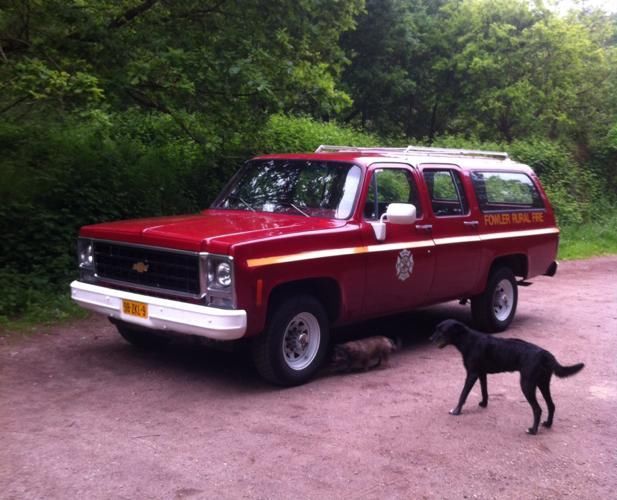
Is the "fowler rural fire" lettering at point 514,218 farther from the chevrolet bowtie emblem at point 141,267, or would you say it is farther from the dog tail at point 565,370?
the chevrolet bowtie emblem at point 141,267

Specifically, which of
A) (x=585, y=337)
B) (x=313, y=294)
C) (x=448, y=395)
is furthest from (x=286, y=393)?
(x=585, y=337)

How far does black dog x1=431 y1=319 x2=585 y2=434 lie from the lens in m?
5.56

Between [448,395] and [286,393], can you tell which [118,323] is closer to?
[286,393]

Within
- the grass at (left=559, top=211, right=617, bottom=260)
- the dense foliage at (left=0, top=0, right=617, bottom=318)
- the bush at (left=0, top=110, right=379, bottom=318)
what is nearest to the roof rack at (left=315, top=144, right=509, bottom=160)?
the dense foliage at (left=0, top=0, right=617, bottom=318)

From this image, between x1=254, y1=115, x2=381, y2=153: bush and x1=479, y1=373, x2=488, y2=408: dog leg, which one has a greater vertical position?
x1=254, y1=115, x2=381, y2=153: bush

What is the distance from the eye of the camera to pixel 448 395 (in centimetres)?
649

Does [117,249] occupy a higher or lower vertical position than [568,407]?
higher

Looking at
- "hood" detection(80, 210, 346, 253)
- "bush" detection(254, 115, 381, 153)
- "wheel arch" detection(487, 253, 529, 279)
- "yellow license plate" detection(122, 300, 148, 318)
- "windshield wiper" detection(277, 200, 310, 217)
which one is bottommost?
"wheel arch" detection(487, 253, 529, 279)

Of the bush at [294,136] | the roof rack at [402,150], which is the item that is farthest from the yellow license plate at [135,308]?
the bush at [294,136]

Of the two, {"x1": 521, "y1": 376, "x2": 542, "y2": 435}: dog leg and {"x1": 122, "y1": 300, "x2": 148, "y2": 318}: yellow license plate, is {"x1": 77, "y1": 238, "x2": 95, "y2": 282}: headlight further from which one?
{"x1": 521, "y1": 376, "x2": 542, "y2": 435}: dog leg

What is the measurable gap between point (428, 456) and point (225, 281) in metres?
1.98

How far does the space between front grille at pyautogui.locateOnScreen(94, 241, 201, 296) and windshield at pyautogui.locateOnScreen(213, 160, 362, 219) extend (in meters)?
1.43

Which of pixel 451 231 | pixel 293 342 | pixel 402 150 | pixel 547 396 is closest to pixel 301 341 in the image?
pixel 293 342

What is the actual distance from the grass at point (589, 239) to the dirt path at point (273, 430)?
8.83 m
